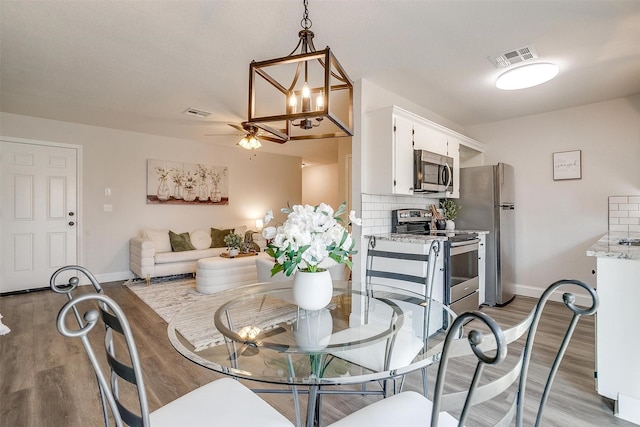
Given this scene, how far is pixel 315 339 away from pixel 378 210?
2.18 m

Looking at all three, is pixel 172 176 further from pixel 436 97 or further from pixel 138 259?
pixel 436 97

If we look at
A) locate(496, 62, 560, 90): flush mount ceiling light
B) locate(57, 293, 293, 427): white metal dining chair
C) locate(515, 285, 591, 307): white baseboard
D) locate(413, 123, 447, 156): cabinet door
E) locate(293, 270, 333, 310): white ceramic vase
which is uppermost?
locate(496, 62, 560, 90): flush mount ceiling light

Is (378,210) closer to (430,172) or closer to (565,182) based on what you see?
(430,172)

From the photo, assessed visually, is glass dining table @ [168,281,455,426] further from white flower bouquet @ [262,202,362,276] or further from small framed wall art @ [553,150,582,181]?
small framed wall art @ [553,150,582,181]

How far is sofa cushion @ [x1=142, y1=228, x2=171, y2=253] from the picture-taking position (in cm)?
514

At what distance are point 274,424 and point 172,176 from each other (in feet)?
18.0

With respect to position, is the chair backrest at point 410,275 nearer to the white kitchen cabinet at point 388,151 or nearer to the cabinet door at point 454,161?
the white kitchen cabinet at point 388,151

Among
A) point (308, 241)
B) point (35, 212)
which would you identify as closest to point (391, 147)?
point (308, 241)

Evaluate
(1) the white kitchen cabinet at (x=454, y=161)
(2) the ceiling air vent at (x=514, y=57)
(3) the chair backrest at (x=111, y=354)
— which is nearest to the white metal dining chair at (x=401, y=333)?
(3) the chair backrest at (x=111, y=354)

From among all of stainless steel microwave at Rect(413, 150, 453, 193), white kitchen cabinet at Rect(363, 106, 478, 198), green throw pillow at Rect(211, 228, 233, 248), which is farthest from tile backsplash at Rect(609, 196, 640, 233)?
green throw pillow at Rect(211, 228, 233, 248)

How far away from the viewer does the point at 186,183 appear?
5.86 m

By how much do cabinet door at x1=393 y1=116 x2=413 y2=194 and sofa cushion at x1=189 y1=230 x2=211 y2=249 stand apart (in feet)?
12.7

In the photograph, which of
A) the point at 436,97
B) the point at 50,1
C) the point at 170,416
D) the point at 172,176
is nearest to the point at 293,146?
the point at 172,176

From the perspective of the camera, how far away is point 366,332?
1434 millimetres
